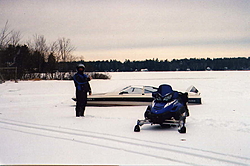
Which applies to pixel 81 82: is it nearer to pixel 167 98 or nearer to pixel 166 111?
pixel 167 98

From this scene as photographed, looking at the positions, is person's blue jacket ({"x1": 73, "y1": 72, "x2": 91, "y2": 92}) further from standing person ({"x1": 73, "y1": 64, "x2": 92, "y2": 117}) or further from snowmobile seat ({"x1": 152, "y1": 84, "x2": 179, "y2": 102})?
snowmobile seat ({"x1": 152, "y1": 84, "x2": 179, "y2": 102})

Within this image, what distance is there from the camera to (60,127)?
7750mm

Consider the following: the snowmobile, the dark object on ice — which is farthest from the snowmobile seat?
the dark object on ice

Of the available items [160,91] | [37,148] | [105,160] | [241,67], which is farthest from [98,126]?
[241,67]

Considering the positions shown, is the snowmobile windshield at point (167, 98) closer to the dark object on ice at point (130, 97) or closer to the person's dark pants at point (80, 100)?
the person's dark pants at point (80, 100)

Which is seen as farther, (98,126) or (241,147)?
(98,126)

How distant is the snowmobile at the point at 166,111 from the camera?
7.24 meters

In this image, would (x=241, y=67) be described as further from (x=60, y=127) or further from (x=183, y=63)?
(x=60, y=127)

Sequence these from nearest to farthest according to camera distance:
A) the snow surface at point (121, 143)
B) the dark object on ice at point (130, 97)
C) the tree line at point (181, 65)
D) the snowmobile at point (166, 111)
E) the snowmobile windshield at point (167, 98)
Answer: the snow surface at point (121, 143) < the snowmobile at point (166, 111) < the snowmobile windshield at point (167, 98) < the dark object on ice at point (130, 97) < the tree line at point (181, 65)

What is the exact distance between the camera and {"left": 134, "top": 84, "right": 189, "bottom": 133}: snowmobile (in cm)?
724

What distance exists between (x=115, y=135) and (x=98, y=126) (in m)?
1.19

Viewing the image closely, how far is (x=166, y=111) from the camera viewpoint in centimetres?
729

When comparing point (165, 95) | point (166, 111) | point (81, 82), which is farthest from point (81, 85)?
point (166, 111)

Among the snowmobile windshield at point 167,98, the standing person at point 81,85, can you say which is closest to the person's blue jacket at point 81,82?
the standing person at point 81,85
